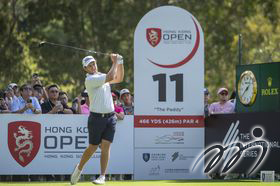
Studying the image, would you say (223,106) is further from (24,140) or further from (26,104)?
(24,140)

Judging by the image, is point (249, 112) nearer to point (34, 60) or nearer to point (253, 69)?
point (253, 69)

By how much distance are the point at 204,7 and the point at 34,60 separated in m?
8.14

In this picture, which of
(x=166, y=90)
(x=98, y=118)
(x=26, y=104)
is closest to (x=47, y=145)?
(x=26, y=104)

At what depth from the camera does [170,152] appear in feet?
62.2

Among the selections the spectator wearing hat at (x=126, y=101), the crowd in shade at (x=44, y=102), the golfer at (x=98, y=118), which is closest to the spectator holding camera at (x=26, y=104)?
the crowd in shade at (x=44, y=102)

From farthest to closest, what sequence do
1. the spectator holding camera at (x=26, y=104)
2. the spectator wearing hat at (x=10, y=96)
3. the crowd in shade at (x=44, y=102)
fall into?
1. the spectator wearing hat at (x=10, y=96)
2. the crowd in shade at (x=44, y=102)
3. the spectator holding camera at (x=26, y=104)

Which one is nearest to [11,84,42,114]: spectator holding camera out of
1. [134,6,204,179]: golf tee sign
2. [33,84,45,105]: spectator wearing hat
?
[33,84,45,105]: spectator wearing hat

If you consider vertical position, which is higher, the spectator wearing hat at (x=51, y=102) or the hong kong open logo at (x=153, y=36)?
the hong kong open logo at (x=153, y=36)

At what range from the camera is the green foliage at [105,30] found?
39562mm

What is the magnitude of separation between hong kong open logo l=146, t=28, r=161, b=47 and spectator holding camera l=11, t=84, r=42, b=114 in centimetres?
262

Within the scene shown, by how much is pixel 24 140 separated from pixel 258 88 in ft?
15.6

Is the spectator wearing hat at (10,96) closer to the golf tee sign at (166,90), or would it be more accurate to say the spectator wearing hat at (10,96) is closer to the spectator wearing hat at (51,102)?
the spectator wearing hat at (51,102)

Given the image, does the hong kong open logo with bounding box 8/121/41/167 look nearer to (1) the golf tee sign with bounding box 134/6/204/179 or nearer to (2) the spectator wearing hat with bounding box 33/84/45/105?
(2) the spectator wearing hat with bounding box 33/84/45/105

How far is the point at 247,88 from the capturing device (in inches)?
730
